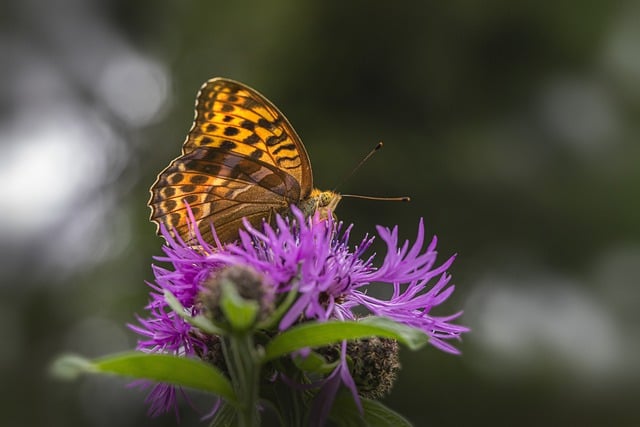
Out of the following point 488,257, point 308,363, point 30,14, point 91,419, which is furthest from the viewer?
point 30,14

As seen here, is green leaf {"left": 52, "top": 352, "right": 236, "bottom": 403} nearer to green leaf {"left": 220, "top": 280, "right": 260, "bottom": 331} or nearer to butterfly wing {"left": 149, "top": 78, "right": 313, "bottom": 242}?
green leaf {"left": 220, "top": 280, "right": 260, "bottom": 331}

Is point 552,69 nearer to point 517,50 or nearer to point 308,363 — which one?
point 517,50

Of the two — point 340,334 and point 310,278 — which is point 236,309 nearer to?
point 340,334

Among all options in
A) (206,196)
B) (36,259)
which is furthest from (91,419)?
(206,196)

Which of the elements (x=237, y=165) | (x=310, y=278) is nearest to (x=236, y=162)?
(x=237, y=165)

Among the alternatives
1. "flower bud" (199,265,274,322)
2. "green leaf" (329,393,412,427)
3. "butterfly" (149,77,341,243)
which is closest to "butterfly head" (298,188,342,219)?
"butterfly" (149,77,341,243)

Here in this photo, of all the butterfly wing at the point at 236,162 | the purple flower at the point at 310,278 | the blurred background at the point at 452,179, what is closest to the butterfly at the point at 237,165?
the butterfly wing at the point at 236,162
